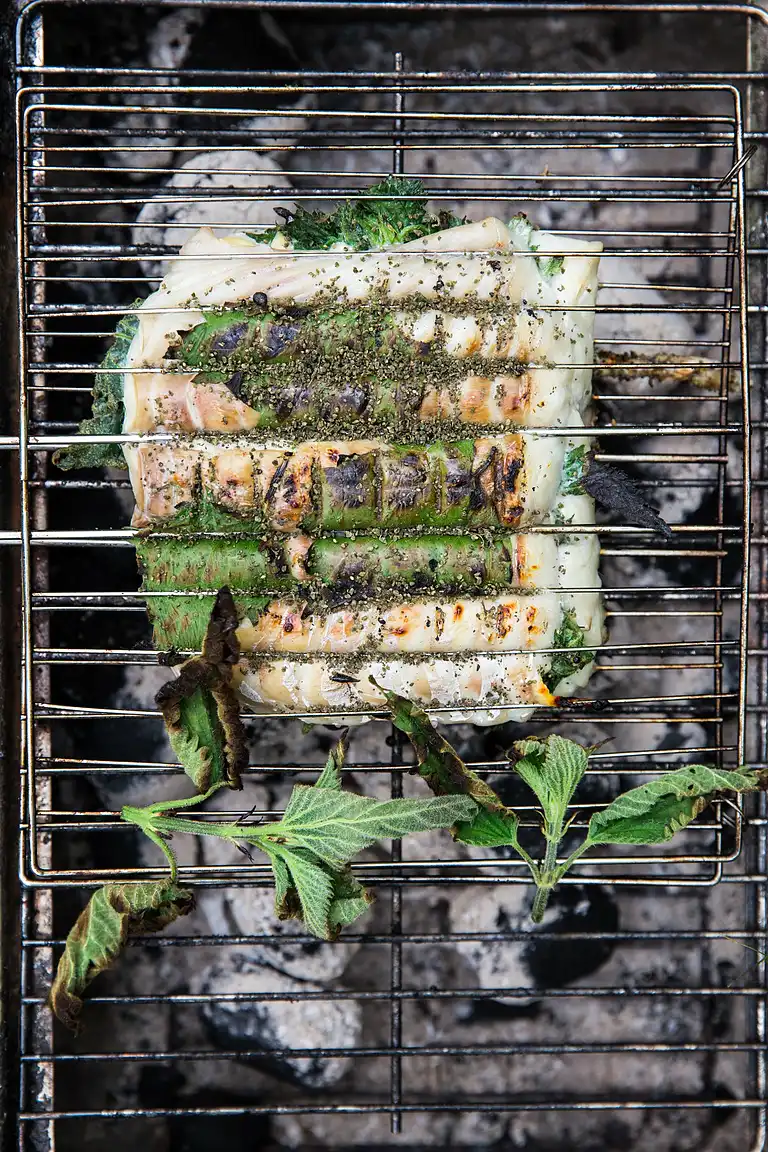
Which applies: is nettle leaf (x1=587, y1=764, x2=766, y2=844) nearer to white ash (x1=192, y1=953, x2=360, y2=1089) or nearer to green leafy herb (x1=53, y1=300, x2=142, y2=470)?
white ash (x1=192, y1=953, x2=360, y2=1089)

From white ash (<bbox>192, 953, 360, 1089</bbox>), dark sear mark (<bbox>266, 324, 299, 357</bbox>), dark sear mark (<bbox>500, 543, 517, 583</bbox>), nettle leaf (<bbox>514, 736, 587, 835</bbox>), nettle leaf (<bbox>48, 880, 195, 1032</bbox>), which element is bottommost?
white ash (<bbox>192, 953, 360, 1089</bbox>)

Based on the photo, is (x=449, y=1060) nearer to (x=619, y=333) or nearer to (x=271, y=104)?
(x=619, y=333)

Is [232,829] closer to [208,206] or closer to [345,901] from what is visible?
[345,901]

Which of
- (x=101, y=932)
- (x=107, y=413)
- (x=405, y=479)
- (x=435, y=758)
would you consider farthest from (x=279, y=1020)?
(x=107, y=413)

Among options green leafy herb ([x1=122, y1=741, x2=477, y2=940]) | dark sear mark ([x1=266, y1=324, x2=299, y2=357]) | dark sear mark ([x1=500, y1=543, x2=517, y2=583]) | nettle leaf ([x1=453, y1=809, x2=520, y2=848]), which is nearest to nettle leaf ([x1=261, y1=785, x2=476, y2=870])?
green leafy herb ([x1=122, y1=741, x2=477, y2=940])

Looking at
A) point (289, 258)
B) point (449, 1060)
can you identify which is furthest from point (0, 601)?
point (449, 1060)

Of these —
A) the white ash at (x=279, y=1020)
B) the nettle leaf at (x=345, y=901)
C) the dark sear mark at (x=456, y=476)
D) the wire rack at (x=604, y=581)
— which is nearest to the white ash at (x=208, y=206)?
the wire rack at (x=604, y=581)
